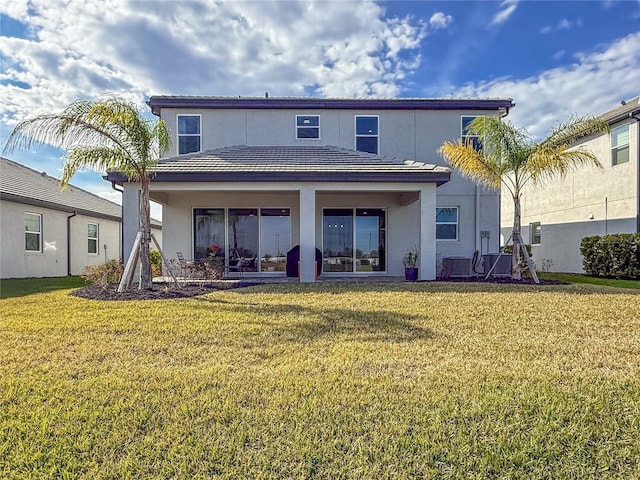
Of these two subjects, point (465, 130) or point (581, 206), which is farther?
point (581, 206)

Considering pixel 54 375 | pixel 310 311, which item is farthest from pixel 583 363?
pixel 54 375

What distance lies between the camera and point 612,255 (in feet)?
47.3

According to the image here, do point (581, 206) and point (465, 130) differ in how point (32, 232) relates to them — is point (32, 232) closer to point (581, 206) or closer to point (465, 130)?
point (465, 130)

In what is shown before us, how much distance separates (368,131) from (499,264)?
7401 millimetres

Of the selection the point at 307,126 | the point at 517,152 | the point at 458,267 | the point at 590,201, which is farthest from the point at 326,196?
the point at 590,201

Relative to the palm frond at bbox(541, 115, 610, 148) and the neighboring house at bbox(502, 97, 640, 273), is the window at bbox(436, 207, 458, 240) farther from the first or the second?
the neighboring house at bbox(502, 97, 640, 273)

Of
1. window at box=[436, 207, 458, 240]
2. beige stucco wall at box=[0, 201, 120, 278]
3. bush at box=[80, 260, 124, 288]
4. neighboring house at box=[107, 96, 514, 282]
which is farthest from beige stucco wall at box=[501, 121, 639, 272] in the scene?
beige stucco wall at box=[0, 201, 120, 278]

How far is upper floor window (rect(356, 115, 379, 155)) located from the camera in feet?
52.9

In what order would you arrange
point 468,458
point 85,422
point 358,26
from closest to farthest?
point 468,458 → point 85,422 → point 358,26

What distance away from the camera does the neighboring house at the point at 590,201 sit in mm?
14836

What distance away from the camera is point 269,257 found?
15172mm

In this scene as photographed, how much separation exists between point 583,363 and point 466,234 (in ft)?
38.6

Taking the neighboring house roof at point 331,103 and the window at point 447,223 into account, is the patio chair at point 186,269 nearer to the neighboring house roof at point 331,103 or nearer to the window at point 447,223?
the neighboring house roof at point 331,103

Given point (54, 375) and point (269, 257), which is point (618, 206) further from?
point (54, 375)
